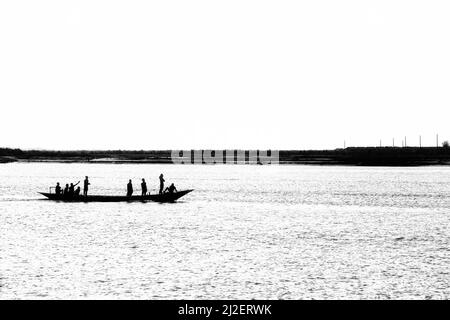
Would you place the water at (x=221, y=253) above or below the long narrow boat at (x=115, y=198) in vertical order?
below

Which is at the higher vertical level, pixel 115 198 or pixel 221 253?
pixel 115 198

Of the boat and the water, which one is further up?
the boat

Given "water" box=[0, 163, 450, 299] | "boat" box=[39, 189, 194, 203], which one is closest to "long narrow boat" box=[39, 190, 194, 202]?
"boat" box=[39, 189, 194, 203]

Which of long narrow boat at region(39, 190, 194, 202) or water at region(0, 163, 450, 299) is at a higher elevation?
long narrow boat at region(39, 190, 194, 202)

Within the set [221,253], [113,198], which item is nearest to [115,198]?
[113,198]

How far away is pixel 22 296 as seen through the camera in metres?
26.9

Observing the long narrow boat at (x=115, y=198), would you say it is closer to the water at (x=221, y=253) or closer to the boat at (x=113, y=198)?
the boat at (x=113, y=198)

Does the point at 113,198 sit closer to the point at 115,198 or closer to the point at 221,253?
the point at 115,198

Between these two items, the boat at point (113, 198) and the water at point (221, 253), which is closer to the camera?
the water at point (221, 253)

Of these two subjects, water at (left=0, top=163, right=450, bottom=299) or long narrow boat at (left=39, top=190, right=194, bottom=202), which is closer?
water at (left=0, top=163, right=450, bottom=299)

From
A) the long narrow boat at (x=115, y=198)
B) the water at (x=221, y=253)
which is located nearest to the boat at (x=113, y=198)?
the long narrow boat at (x=115, y=198)

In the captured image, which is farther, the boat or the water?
the boat

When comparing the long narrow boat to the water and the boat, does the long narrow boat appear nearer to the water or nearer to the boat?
the boat

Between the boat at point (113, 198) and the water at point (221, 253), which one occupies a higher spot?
the boat at point (113, 198)
